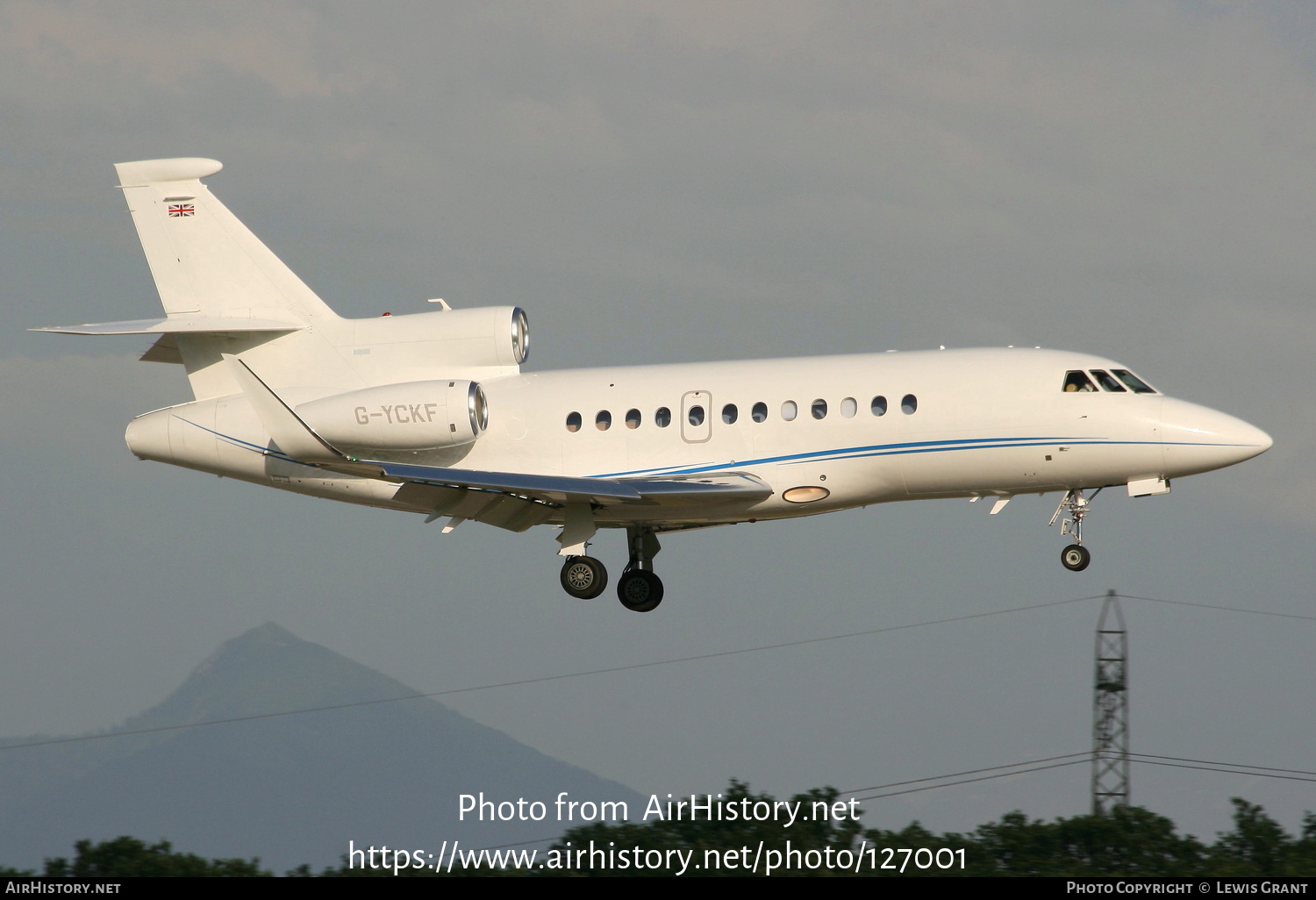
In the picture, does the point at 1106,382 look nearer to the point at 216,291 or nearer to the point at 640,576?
the point at 640,576

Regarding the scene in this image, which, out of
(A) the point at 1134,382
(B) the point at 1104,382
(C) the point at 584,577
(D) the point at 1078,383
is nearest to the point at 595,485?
(C) the point at 584,577

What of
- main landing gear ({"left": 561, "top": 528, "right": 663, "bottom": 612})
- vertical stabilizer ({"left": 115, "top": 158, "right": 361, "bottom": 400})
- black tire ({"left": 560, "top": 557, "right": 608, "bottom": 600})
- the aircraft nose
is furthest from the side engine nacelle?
the aircraft nose

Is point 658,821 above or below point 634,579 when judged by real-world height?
below

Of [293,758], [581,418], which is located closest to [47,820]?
[293,758]

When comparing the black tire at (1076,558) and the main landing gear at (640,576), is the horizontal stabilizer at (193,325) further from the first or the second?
the black tire at (1076,558)

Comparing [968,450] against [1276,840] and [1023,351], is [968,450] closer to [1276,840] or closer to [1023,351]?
[1023,351]

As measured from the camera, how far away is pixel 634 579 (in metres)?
28.3

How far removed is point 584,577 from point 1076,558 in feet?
28.1
